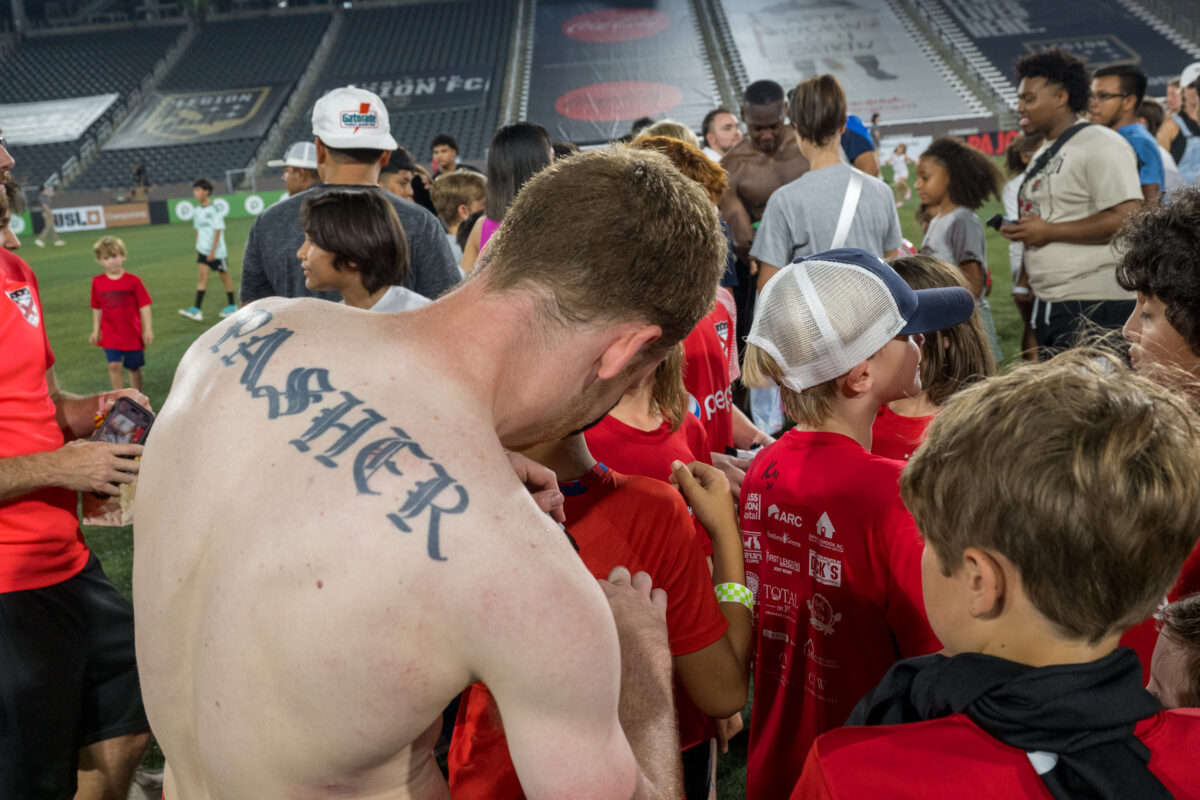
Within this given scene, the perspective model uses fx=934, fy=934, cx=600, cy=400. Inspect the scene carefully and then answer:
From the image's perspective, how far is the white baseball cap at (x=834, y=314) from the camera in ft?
7.16

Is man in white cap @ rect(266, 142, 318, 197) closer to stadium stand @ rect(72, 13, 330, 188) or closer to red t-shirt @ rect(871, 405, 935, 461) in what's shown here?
red t-shirt @ rect(871, 405, 935, 461)

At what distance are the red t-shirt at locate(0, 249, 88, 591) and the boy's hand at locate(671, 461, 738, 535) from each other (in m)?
1.76

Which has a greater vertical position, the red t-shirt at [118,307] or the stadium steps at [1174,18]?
the red t-shirt at [118,307]

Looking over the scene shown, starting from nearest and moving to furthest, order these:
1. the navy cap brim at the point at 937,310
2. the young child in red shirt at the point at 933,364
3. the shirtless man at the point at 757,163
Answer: the navy cap brim at the point at 937,310 → the young child in red shirt at the point at 933,364 → the shirtless man at the point at 757,163

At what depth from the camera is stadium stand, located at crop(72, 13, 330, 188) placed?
3688 cm

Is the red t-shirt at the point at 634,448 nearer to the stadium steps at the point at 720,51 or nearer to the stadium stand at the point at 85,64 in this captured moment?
the stadium steps at the point at 720,51

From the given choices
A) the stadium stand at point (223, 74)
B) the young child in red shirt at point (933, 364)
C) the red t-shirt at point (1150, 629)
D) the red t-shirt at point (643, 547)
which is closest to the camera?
the red t-shirt at point (1150, 629)

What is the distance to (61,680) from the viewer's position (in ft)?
8.51

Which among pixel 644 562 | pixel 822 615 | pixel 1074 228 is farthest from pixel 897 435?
pixel 1074 228

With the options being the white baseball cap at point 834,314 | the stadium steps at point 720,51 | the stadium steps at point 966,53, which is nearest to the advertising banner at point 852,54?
the stadium steps at point 720,51

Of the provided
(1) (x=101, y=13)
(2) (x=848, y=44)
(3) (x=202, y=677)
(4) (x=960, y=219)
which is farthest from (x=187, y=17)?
(3) (x=202, y=677)

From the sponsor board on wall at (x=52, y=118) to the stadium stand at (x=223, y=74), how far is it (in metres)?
2.45

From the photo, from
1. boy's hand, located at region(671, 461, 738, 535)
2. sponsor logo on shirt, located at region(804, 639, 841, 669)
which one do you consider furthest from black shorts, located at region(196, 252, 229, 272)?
sponsor logo on shirt, located at region(804, 639, 841, 669)

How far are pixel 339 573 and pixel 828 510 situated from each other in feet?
3.89
